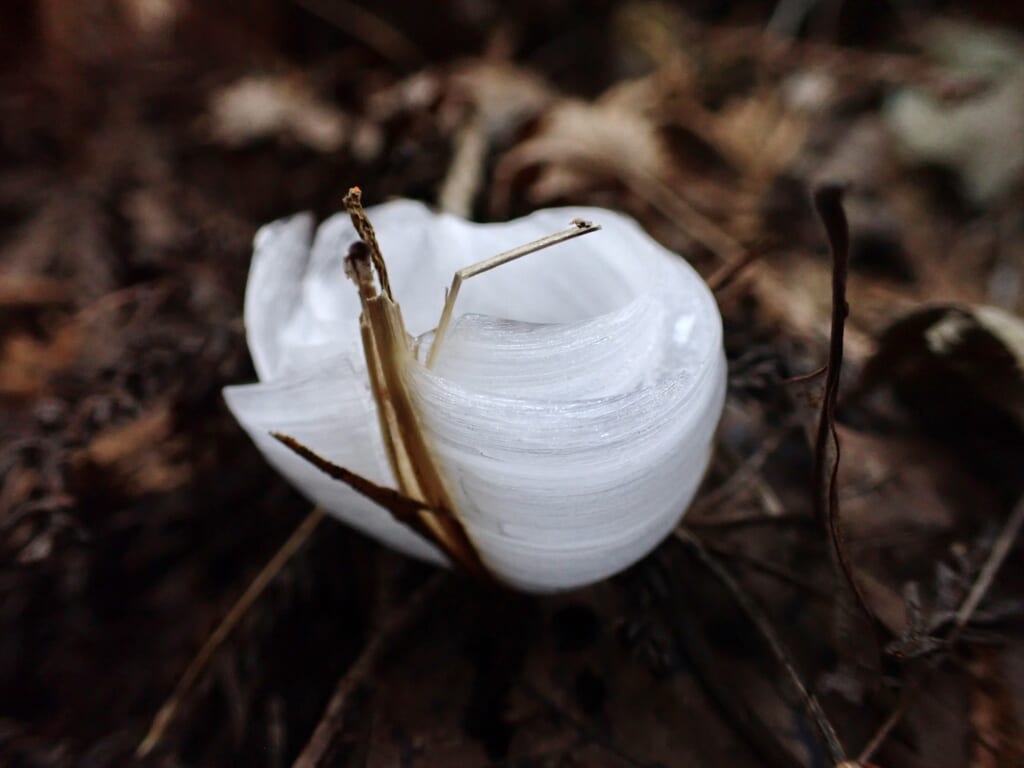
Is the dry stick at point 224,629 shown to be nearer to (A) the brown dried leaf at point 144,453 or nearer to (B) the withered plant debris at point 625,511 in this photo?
(B) the withered plant debris at point 625,511

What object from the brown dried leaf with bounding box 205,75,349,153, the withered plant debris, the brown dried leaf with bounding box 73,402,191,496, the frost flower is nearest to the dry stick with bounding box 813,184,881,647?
the withered plant debris

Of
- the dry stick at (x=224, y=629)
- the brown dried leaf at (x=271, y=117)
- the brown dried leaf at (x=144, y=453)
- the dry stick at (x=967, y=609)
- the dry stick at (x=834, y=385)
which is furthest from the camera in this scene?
the brown dried leaf at (x=271, y=117)

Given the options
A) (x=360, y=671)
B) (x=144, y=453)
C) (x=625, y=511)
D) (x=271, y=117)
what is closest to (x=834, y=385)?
(x=625, y=511)

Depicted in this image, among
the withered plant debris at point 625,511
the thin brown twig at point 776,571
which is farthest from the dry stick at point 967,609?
the thin brown twig at point 776,571

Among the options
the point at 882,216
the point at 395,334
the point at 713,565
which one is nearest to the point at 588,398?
the point at 395,334

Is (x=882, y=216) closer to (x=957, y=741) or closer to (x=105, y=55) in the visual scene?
(x=957, y=741)

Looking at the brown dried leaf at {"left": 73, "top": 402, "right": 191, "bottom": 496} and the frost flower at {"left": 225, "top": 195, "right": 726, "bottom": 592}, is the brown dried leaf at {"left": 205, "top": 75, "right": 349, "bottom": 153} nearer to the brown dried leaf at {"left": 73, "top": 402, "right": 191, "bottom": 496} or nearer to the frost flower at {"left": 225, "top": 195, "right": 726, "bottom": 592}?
the brown dried leaf at {"left": 73, "top": 402, "right": 191, "bottom": 496}

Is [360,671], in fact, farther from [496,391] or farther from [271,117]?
[271,117]
